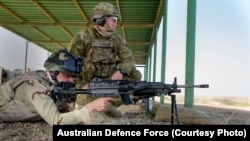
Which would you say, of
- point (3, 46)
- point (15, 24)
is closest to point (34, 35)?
point (3, 46)

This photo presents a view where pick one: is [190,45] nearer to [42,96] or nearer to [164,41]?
[42,96]

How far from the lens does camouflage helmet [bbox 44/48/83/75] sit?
112 inches

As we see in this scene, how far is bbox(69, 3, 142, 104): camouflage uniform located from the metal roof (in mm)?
5754

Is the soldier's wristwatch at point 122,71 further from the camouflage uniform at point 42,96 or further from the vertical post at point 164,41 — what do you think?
the vertical post at point 164,41

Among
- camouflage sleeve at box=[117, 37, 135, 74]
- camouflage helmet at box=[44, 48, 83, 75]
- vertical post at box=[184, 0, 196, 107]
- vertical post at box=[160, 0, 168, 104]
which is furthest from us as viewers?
vertical post at box=[160, 0, 168, 104]

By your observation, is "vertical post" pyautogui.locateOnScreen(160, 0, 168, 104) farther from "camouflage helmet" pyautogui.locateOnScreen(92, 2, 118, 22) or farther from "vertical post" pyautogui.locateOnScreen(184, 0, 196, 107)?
"camouflage helmet" pyautogui.locateOnScreen(92, 2, 118, 22)

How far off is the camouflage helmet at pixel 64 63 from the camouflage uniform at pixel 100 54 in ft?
5.43

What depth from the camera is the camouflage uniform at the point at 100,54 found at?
187 inches

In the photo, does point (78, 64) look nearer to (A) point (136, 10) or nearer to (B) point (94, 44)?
(B) point (94, 44)

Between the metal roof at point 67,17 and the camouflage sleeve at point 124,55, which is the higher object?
the metal roof at point 67,17

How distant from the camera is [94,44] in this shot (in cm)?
480

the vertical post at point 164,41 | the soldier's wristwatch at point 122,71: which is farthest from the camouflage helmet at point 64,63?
the vertical post at point 164,41
